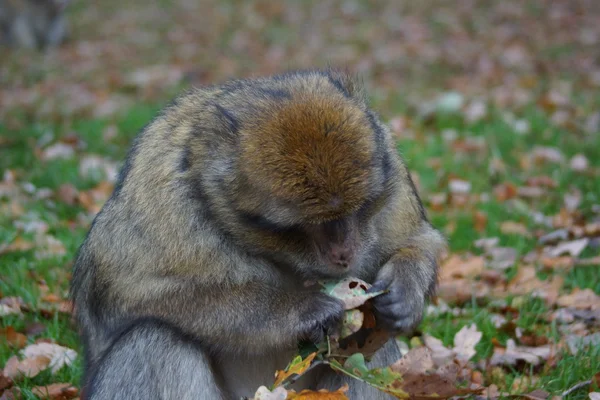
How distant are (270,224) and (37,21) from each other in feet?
39.6

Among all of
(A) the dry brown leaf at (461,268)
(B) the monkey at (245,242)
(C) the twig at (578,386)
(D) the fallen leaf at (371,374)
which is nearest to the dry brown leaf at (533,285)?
(A) the dry brown leaf at (461,268)

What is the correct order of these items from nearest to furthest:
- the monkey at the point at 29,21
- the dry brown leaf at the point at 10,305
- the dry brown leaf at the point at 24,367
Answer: the dry brown leaf at the point at 24,367, the dry brown leaf at the point at 10,305, the monkey at the point at 29,21

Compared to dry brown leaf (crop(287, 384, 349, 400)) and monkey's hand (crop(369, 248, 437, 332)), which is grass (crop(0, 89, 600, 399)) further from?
dry brown leaf (crop(287, 384, 349, 400))

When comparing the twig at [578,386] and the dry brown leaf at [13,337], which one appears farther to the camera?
the dry brown leaf at [13,337]

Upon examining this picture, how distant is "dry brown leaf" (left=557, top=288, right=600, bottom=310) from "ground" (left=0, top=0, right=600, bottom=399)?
0.01m

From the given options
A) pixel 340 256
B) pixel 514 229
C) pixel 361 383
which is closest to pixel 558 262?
pixel 514 229

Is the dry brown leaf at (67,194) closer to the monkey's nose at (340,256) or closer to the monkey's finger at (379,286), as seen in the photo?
the monkey's finger at (379,286)

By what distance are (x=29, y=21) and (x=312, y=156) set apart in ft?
39.6

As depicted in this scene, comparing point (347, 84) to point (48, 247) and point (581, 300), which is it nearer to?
point (581, 300)

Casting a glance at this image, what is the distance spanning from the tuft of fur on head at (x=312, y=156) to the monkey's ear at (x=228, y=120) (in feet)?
0.18

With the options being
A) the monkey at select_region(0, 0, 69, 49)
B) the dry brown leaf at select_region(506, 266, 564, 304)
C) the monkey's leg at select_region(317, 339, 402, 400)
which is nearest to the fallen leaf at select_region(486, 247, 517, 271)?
the dry brown leaf at select_region(506, 266, 564, 304)

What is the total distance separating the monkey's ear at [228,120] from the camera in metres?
3.24

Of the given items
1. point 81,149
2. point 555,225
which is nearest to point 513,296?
point 555,225

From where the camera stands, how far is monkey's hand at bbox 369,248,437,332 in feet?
11.2
